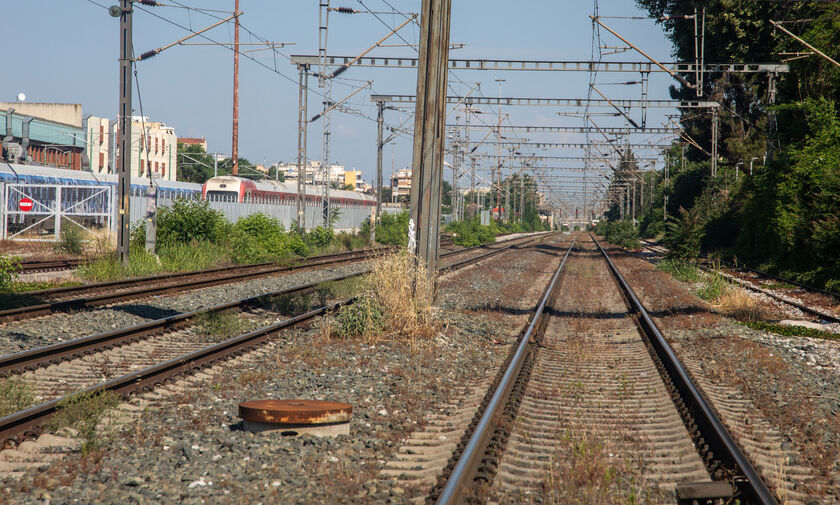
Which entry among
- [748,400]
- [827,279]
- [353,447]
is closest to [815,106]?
[827,279]

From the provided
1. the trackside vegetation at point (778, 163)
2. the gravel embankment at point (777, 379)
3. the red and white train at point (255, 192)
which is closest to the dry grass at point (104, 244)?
the red and white train at point (255, 192)

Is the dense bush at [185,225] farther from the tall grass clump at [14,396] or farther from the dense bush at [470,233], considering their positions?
the dense bush at [470,233]

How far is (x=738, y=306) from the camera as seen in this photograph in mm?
16422

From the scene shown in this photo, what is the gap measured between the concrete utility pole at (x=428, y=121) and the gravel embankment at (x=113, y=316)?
4.75 metres

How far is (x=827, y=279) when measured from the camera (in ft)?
69.8

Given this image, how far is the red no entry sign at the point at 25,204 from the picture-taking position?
3108 centimetres

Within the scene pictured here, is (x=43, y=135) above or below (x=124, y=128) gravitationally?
above

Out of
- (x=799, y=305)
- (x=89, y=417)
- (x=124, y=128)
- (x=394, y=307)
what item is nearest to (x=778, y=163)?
(x=799, y=305)

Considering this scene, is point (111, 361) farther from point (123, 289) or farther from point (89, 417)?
point (123, 289)

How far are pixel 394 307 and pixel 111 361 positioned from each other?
4.29 meters

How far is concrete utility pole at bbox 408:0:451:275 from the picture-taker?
43.1ft

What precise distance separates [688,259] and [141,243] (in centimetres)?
2059

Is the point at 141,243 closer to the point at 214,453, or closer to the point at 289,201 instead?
the point at 214,453

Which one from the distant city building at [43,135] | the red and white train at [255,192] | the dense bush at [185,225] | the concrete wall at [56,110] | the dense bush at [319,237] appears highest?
the concrete wall at [56,110]
